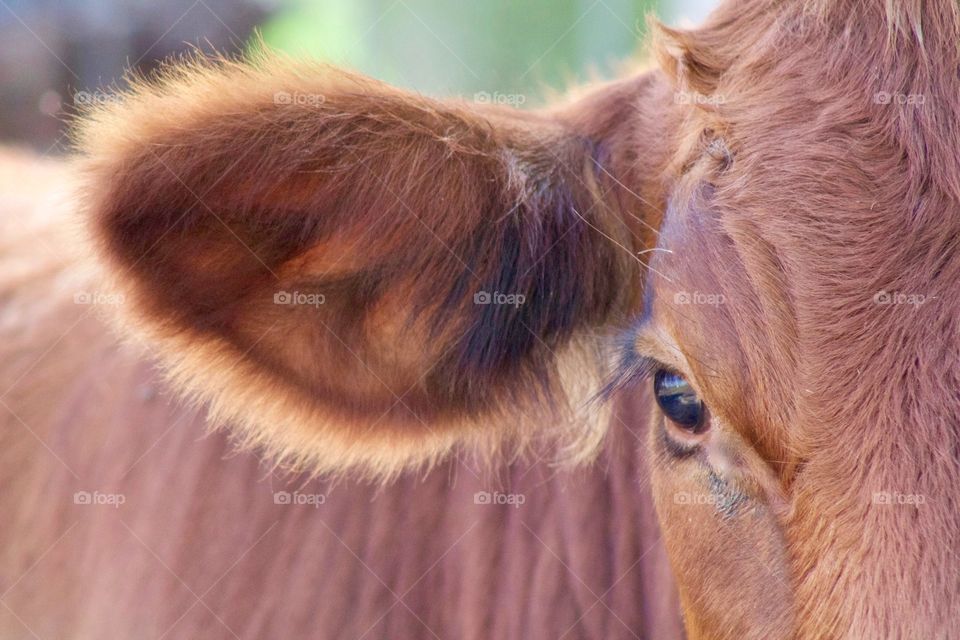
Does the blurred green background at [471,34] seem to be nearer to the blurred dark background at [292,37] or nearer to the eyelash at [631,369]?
the blurred dark background at [292,37]

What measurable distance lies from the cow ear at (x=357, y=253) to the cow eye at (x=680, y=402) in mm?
307

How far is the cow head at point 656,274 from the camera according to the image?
1275 mm

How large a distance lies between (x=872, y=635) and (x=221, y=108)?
3.91 feet

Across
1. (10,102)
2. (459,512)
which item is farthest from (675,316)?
(10,102)

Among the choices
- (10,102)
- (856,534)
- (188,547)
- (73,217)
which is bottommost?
(856,534)

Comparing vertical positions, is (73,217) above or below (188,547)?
above

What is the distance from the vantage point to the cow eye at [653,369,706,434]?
1567 millimetres

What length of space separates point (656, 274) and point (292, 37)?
273 inches

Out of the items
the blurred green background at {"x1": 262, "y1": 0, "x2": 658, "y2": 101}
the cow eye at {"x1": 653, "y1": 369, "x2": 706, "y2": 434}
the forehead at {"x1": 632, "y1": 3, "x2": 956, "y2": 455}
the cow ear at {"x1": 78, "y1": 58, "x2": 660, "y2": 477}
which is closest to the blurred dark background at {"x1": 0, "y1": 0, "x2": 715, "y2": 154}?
the blurred green background at {"x1": 262, "y1": 0, "x2": 658, "y2": 101}

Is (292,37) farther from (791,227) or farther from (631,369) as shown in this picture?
(791,227)

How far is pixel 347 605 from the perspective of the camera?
7.26 ft

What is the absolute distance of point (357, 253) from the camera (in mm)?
1692

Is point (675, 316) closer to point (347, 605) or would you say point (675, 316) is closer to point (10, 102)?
point (347, 605)

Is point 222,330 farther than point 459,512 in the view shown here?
No
